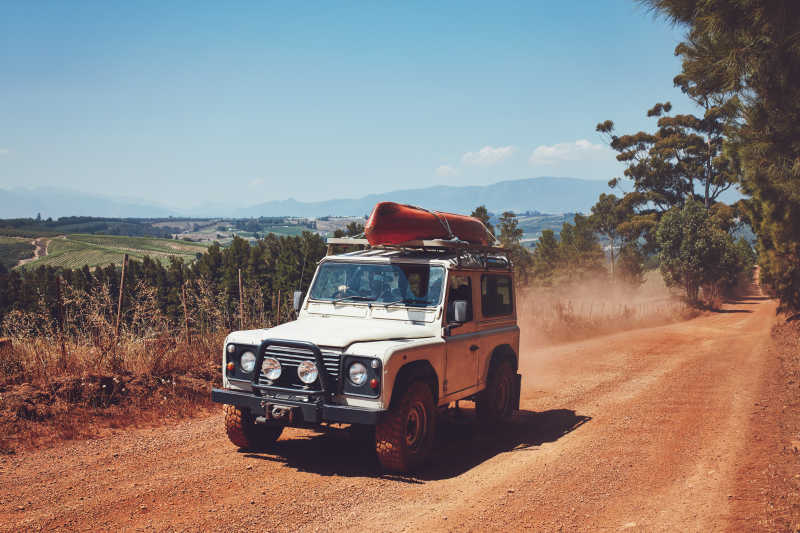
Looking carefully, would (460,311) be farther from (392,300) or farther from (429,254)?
(429,254)

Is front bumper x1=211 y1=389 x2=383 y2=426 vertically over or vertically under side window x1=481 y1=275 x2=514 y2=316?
under

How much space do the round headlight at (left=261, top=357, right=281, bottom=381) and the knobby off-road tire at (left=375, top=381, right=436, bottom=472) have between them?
3.86 ft

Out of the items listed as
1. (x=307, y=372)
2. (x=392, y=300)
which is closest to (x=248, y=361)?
(x=307, y=372)

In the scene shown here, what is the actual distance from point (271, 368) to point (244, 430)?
112 centimetres

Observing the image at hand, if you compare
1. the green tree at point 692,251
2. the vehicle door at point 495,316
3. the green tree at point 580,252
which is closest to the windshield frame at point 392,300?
the vehicle door at point 495,316

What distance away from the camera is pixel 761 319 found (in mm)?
33375

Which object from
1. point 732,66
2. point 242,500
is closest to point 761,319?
point 732,66

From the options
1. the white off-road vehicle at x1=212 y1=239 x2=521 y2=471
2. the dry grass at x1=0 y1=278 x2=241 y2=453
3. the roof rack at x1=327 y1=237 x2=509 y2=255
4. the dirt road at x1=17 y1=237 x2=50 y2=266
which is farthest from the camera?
the dirt road at x1=17 y1=237 x2=50 y2=266

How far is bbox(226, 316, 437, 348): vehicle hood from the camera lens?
257 inches

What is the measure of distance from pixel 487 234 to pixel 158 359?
18.5 ft

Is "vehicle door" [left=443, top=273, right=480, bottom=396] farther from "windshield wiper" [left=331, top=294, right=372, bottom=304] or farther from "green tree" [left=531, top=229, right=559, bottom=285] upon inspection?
"green tree" [left=531, top=229, right=559, bottom=285]

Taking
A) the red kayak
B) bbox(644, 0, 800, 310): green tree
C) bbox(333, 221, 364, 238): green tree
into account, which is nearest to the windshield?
the red kayak

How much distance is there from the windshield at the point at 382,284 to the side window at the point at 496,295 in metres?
1.17

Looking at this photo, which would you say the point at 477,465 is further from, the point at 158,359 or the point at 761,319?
the point at 761,319
